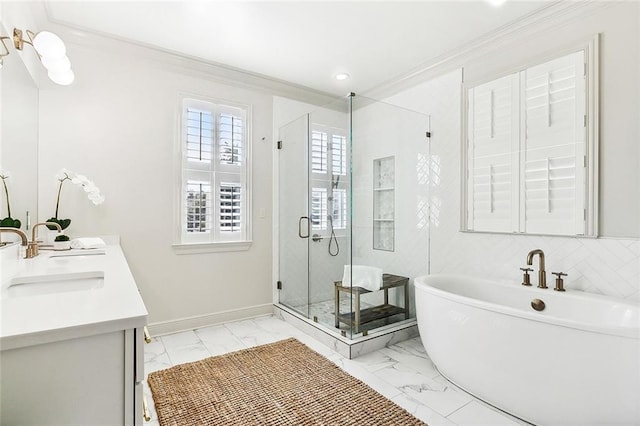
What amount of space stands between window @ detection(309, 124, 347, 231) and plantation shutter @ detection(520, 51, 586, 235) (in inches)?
53.8

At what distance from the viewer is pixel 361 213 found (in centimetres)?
275

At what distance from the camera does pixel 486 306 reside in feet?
6.05

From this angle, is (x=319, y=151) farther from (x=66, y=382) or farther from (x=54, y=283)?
(x=66, y=382)

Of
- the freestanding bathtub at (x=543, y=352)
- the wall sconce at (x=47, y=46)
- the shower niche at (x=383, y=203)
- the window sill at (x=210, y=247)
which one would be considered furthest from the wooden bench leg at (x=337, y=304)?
the wall sconce at (x=47, y=46)

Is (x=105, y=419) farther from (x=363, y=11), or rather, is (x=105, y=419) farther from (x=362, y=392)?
(x=363, y=11)

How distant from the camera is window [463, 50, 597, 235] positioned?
6.95 ft

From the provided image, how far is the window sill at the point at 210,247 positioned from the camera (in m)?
3.01

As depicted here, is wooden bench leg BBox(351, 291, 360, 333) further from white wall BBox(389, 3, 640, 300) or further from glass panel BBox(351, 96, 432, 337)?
white wall BBox(389, 3, 640, 300)

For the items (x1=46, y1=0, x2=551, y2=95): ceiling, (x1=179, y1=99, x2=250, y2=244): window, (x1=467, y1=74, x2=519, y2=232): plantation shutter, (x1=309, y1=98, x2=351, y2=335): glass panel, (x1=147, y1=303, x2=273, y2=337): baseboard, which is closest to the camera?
(x1=46, y1=0, x2=551, y2=95): ceiling

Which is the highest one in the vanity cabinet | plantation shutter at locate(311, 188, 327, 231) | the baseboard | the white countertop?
plantation shutter at locate(311, 188, 327, 231)

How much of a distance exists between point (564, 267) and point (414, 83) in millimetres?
2081

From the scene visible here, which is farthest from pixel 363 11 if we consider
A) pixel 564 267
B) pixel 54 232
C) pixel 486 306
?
Result: pixel 54 232

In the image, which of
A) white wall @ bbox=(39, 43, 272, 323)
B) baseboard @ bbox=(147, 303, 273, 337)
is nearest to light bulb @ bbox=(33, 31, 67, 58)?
white wall @ bbox=(39, 43, 272, 323)

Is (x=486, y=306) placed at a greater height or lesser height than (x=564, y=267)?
lesser
